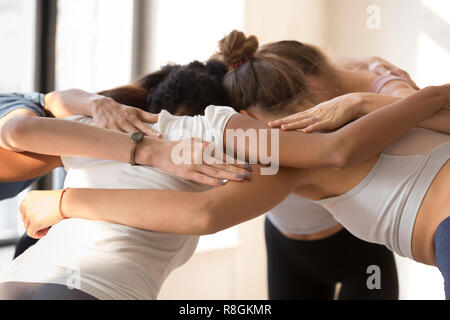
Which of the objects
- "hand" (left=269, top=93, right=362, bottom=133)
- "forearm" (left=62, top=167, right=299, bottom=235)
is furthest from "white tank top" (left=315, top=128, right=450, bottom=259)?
"forearm" (left=62, top=167, right=299, bottom=235)

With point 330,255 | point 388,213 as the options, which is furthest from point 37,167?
point 330,255

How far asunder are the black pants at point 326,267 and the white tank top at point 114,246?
0.63m

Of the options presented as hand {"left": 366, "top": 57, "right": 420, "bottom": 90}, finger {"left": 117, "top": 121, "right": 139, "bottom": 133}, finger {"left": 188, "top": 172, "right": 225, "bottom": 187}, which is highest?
hand {"left": 366, "top": 57, "right": 420, "bottom": 90}

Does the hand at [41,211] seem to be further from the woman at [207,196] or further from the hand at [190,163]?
the hand at [190,163]

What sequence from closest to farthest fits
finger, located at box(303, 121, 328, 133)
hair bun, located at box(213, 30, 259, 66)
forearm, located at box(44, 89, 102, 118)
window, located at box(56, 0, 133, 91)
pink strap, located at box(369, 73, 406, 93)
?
finger, located at box(303, 121, 328, 133)
forearm, located at box(44, 89, 102, 118)
hair bun, located at box(213, 30, 259, 66)
pink strap, located at box(369, 73, 406, 93)
window, located at box(56, 0, 133, 91)

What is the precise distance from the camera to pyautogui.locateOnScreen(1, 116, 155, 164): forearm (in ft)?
3.24

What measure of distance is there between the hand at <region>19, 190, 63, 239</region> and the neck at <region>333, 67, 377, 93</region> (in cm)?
87

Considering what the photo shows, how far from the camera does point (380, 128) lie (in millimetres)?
999

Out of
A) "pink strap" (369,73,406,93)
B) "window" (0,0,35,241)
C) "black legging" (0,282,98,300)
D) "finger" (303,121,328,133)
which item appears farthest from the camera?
"window" (0,0,35,241)

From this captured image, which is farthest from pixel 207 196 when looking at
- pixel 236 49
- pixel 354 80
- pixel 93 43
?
pixel 93 43

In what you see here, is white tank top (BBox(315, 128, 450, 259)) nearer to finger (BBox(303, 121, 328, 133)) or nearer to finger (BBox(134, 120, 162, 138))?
finger (BBox(303, 121, 328, 133))

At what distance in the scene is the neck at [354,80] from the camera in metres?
1.45
